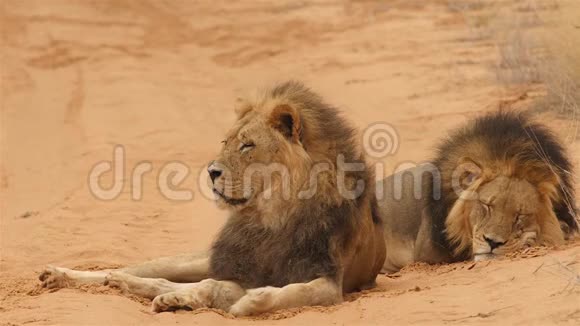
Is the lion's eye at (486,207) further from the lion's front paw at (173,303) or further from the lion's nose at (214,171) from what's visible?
the lion's front paw at (173,303)

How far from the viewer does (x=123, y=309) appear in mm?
7418

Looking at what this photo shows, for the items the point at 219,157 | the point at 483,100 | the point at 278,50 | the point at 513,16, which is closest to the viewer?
the point at 219,157

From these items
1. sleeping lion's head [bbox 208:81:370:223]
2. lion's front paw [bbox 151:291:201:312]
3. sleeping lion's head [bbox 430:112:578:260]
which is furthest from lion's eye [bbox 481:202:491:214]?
lion's front paw [bbox 151:291:201:312]

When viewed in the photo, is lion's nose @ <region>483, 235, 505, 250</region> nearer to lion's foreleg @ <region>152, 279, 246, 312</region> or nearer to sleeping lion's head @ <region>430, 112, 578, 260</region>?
sleeping lion's head @ <region>430, 112, 578, 260</region>

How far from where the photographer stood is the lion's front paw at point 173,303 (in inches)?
293

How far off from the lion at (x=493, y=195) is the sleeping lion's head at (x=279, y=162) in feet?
3.62

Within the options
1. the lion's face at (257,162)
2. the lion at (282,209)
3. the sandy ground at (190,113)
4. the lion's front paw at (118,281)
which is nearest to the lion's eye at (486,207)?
the sandy ground at (190,113)

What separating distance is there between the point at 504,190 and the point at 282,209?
171cm

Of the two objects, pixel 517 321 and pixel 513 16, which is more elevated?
pixel 513 16

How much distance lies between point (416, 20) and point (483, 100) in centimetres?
636

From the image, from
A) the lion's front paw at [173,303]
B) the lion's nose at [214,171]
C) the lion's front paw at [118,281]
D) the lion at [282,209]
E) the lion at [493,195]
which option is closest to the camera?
the lion's front paw at [173,303]

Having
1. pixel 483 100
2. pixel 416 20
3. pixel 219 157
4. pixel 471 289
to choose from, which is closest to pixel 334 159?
pixel 219 157

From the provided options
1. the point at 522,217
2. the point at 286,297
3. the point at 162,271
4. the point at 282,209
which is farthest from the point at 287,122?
the point at 522,217

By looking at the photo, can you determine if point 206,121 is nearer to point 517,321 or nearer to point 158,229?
point 158,229
